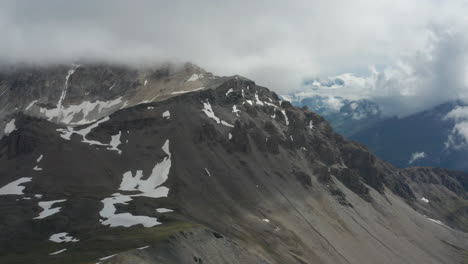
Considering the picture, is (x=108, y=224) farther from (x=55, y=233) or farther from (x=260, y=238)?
(x=260, y=238)

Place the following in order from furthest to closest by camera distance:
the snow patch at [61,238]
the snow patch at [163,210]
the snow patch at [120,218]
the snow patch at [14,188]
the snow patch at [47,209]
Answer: the snow patch at [14,188], the snow patch at [163,210], the snow patch at [47,209], the snow patch at [120,218], the snow patch at [61,238]

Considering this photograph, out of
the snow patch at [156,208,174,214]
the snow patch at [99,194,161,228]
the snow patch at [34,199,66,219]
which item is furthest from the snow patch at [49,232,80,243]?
the snow patch at [156,208,174,214]

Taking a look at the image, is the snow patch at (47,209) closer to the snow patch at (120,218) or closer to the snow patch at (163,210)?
the snow patch at (120,218)

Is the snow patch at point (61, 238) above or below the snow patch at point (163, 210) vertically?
below

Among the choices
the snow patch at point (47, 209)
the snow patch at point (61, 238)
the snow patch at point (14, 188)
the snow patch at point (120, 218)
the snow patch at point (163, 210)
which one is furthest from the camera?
the snow patch at point (14, 188)

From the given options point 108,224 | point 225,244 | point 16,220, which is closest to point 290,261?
point 225,244

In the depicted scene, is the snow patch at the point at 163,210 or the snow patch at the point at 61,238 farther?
the snow patch at the point at 163,210

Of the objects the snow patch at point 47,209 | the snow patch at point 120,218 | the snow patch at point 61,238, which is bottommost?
the snow patch at point 61,238

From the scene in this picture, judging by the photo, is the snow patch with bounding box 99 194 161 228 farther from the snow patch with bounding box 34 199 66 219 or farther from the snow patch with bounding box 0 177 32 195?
the snow patch with bounding box 0 177 32 195

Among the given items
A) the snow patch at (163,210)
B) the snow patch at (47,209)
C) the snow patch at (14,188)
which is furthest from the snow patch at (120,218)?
the snow patch at (14,188)
